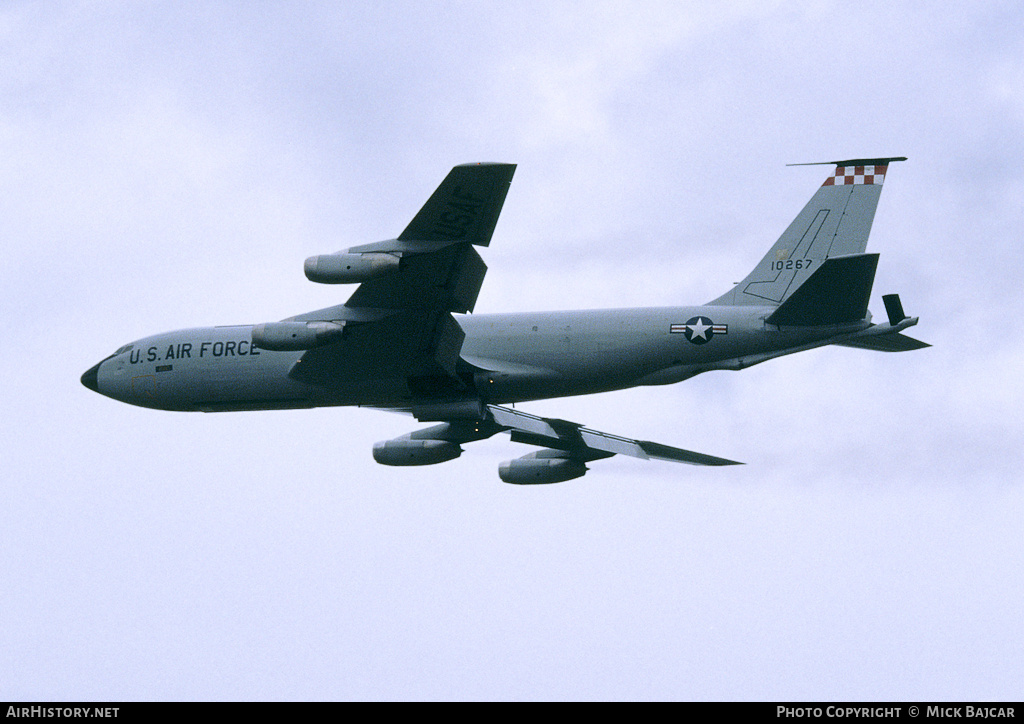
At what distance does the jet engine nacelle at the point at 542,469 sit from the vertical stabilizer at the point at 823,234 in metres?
7.49

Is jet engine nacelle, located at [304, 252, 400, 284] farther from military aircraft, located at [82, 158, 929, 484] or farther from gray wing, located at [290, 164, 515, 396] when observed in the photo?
gray wing, located at [290, 164, 515, 396]

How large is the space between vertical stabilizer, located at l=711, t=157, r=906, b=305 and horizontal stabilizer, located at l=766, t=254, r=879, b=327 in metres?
2.94

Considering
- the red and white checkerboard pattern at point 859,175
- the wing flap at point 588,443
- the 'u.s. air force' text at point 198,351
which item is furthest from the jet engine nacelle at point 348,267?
the red and white checkerboard pattern at point 859,175

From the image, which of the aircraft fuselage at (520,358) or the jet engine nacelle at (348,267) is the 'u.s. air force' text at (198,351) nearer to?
the aircraft fuselage at (520,358)

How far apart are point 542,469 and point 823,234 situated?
11.3 m

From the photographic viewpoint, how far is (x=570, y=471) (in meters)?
45.2

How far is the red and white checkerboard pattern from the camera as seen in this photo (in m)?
40.9

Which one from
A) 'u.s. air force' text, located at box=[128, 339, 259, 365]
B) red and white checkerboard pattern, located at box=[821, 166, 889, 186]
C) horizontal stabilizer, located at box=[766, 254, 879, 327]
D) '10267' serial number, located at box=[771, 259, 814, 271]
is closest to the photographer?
horizontal stabilizer, located at box=[766, 254, 879, 327]

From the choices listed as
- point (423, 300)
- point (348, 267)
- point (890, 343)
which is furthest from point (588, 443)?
point (348, 267)

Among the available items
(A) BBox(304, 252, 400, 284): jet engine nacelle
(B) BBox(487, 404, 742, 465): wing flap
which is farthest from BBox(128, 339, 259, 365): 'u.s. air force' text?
(B) BBox(487, 404, 742, 465): wing flap

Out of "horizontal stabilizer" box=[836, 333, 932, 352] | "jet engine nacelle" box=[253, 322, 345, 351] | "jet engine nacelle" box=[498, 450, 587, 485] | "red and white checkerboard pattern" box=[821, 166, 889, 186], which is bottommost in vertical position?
"jet engine nacelle" box=[498, 450, 587, 485]

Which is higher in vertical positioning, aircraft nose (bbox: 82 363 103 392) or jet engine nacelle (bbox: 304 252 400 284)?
aircraft nose (bbox: 82 363 103 392)
